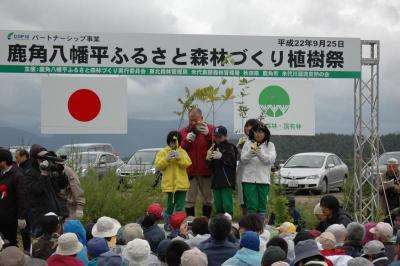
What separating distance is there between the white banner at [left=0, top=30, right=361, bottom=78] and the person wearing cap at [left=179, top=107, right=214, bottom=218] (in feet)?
6.77

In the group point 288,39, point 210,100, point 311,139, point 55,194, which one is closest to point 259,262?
point 55,194

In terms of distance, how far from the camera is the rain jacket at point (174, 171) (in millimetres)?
8602

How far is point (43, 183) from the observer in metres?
7.27

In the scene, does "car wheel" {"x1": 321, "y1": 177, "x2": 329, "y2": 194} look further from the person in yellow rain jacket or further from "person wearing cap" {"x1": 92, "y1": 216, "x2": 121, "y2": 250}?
"person wearing cap" {"x1": 92, "y1": 216, "x2": 121, "y2": 250}

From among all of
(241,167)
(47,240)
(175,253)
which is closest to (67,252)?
(47,240)

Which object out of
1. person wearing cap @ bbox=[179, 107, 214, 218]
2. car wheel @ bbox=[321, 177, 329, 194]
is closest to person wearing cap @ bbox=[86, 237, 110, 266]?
person wearing cap @ bbox=[179, 107, 214, 218]

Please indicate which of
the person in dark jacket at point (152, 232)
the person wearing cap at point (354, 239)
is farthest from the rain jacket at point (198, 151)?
the person wearing cap at point (354, 239)

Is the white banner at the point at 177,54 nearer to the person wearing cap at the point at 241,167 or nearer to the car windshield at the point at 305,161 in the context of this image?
the person wearing cap at the point at 241,167

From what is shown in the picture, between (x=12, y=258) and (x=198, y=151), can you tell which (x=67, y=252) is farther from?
(x=198, y=151)

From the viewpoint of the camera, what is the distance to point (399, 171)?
10.4 meters

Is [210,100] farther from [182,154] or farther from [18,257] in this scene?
[18,257]

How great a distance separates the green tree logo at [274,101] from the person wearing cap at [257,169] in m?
2.64

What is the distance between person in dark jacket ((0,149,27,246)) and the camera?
24.2 ft

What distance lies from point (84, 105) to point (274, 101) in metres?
3.41
